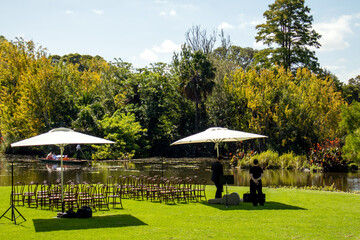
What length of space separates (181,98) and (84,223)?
122 feet

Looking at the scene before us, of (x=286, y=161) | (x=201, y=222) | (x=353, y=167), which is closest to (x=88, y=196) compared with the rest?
(x=201, y=222)

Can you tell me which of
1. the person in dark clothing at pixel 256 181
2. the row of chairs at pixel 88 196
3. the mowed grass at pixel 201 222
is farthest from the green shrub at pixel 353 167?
the person in dark clothing at pixel 256 181

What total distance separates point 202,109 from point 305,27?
17681 mm

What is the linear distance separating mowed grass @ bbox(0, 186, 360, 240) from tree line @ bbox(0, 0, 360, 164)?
2492 cm

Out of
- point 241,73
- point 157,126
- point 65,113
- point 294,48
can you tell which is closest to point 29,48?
point 65,113

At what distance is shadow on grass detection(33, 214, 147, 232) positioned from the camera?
1017cm

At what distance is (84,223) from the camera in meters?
10.8

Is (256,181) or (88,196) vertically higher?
(256,181)

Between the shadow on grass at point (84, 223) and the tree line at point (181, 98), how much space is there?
28266 millimetres

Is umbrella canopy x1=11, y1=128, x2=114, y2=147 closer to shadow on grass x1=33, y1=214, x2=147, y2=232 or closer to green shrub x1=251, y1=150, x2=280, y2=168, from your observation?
shadow on grass x1=33, y1=214, x2=147, y2=232

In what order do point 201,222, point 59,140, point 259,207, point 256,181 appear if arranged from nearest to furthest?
point 201,222
point 59,140
point 259,207
point 256,181

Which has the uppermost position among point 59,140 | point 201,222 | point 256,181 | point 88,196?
point 59,140

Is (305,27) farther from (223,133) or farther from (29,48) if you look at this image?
(223,133)

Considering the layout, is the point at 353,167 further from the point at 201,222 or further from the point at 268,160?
the point at 201,222
